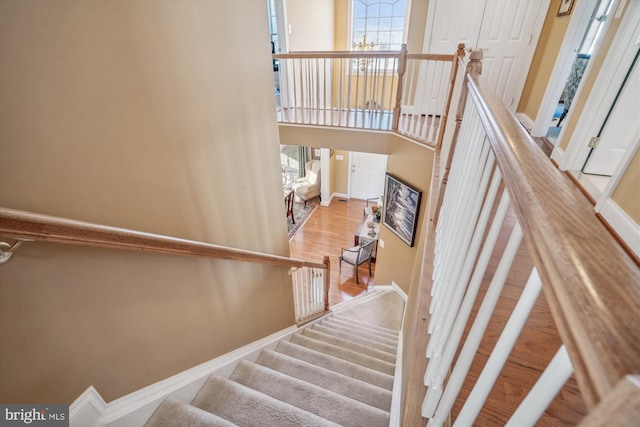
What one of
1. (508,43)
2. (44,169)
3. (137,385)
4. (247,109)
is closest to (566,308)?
(44,169)

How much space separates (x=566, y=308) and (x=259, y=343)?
220cm

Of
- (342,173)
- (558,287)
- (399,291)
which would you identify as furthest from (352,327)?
(342,173)

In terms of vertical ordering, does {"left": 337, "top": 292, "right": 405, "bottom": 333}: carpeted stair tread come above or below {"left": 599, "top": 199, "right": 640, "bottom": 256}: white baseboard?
below

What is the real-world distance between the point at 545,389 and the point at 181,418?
4.81 ft

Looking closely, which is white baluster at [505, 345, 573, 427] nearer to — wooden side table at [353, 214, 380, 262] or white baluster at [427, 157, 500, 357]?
white baluster at [427, 157, 500, 357]

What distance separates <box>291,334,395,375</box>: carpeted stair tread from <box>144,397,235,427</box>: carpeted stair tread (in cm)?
121

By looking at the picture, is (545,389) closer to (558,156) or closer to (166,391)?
(166,391)

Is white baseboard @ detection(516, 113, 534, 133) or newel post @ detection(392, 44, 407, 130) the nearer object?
newel post @ detection(392, 44, 407, 130)

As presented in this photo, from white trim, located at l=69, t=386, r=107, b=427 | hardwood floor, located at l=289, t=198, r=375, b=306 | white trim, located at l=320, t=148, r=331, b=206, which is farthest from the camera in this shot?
white trim, located at l=320, t=148, r=331, b=206

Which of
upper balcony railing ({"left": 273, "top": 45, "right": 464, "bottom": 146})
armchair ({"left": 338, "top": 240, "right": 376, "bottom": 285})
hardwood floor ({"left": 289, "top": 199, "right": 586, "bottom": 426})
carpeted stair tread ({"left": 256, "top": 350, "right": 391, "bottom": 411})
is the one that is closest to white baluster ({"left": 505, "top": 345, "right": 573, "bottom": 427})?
hardwood floor ({"left": 289, "top": 199, "right": 586, "bottom": 426})

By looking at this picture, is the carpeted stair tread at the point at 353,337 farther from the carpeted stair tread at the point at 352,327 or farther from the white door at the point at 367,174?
the white door at the point at 367,174

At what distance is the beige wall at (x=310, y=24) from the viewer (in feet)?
15.5

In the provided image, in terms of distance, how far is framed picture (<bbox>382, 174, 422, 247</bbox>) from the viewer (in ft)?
12.2

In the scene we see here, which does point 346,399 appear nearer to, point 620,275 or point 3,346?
point 3,346
